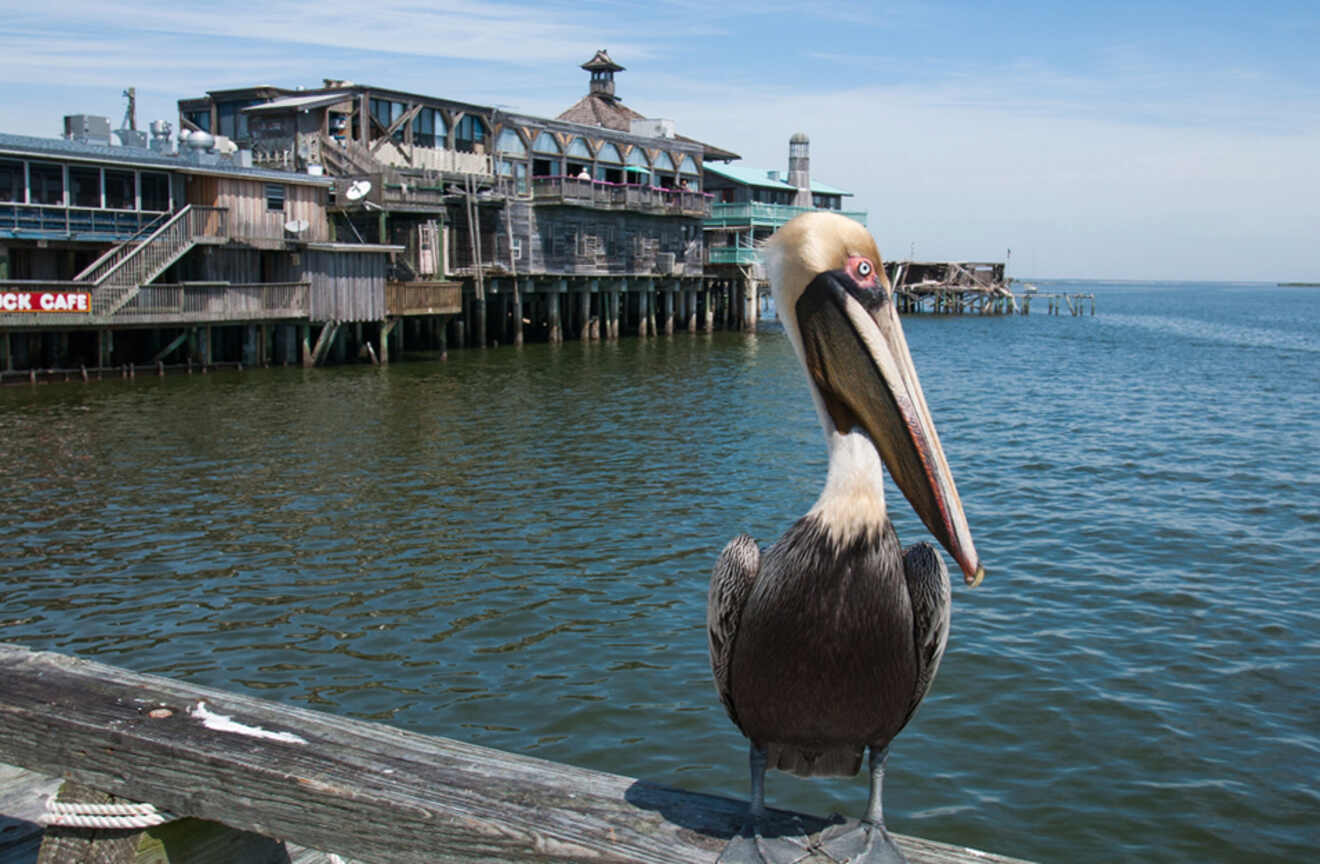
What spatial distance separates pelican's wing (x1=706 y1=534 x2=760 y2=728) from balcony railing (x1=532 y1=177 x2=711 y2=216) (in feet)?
139

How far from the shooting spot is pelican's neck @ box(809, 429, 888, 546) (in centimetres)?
332

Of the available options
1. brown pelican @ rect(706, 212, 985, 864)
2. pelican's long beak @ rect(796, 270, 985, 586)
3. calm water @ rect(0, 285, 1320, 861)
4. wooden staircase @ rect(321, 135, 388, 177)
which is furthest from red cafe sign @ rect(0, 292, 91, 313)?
pelican's long beak @ rect(796, 270, 985, 586)

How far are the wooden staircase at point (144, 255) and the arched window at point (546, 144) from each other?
17693 mm

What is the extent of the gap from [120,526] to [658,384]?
19795mm

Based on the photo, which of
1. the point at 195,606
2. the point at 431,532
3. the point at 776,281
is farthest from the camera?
the point at 431,532

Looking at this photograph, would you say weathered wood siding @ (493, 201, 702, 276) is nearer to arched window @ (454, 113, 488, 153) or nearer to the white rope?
arched window @ (454, 113, 488, 153)

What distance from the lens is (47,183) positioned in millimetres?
30078

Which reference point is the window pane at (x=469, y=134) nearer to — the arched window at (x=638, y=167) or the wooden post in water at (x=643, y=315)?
the arched window at (x=638, y=167)

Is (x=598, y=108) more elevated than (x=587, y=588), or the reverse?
(x=598, y=108)

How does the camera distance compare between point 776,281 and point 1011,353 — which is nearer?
point 776,281

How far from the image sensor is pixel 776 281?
3570 millimetres

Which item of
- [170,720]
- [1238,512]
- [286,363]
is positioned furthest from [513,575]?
[286,363]

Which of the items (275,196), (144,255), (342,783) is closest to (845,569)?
(342,783)

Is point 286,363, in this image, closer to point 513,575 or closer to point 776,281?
point 513,575
